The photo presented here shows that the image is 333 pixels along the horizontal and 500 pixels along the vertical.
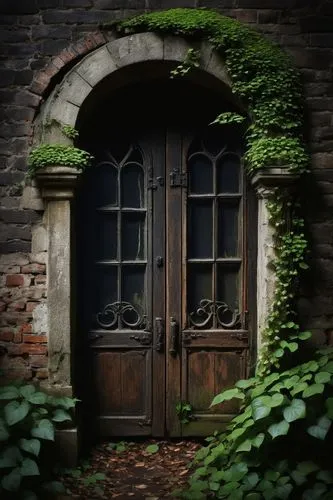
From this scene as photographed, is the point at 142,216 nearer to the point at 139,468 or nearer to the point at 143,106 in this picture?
the point at 143,106

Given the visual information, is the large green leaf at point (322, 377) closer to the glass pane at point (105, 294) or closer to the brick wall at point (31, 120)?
the brick wall at point (31, 120)

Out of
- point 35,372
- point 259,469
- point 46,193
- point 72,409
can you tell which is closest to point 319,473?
point 259,469

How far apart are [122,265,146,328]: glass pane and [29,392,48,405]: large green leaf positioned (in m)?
0.96

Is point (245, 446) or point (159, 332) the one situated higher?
point (159, 332)

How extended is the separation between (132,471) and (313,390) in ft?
5.36

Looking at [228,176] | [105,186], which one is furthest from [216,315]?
[105,186]

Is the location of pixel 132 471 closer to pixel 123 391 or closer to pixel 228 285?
pixel 123 391

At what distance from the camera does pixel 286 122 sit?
4051 millimetres

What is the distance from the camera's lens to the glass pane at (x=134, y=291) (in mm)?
4539

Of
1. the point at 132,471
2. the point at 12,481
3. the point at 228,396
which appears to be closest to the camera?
the point at 12,481

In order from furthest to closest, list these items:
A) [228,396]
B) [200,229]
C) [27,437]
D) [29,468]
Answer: [200,229] → [228,396] → [27,437] → [29,468]

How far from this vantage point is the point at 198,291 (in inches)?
179

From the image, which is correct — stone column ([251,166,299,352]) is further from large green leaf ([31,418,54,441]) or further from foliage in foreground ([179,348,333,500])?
large green leaf ([31,418,54,441])

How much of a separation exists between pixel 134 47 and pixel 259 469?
3318 mm
